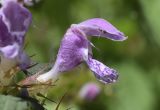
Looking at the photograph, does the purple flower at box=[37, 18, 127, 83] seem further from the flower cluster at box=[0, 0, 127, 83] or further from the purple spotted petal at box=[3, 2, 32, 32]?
the purple spotted petal at box=[3, 2, 32, 32]

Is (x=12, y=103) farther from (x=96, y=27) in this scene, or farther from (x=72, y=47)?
(x=96, y=27)

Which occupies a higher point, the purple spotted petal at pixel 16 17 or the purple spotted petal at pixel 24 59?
the purple spotted petal at pixel 16 17

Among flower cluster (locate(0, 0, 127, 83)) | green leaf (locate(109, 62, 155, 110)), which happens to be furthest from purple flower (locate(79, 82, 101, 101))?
flower cluster (locate(0, 0, 127, 83))

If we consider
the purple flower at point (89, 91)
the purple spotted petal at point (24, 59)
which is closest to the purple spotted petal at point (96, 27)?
the purple spotted petal at point (24, 59)

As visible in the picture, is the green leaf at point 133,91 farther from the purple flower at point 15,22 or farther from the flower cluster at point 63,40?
the purple flower at point 15,22

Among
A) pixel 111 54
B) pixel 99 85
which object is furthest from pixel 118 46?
pixel 99 85

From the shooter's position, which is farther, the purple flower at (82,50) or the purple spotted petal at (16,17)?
the purple flower at (82,50)

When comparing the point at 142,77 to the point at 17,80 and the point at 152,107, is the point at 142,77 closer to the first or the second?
the point at 152,107
